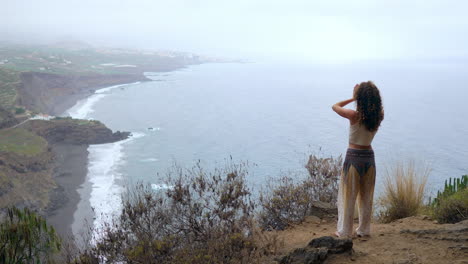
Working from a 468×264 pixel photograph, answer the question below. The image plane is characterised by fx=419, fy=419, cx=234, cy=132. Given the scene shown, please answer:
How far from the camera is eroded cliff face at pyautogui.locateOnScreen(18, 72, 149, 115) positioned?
58.6m

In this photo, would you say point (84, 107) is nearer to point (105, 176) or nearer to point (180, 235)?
point (105, 176)

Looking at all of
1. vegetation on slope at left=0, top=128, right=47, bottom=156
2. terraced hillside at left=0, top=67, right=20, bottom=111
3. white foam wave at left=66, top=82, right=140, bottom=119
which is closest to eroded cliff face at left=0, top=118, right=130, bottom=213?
vegetation on slope at left=0, top=128, right=47, bottom=156

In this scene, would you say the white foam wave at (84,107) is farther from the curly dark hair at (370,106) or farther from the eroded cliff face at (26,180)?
the curly dark hair at (370,106)

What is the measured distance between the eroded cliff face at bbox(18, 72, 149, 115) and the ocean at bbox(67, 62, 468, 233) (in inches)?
115

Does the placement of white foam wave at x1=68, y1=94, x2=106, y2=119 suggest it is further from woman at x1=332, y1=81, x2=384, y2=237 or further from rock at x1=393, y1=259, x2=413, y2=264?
rock at x1=393, y1=259, x2=413, y2=264

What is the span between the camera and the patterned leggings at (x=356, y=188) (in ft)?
14.8

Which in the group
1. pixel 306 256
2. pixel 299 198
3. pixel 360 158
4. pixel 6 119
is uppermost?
pixel 360 158

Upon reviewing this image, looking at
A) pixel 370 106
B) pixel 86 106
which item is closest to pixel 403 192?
pixel 370 106

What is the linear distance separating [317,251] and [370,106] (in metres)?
1.59

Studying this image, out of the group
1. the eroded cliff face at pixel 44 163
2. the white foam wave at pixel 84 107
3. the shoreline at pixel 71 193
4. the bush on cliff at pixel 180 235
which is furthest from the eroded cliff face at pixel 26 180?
the white foam wave at pixel 84 107

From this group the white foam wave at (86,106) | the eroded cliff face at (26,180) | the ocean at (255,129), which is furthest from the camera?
the white foam wave at (86,106)

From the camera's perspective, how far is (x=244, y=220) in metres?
5.18

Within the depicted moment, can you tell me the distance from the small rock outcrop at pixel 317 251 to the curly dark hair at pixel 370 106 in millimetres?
1231

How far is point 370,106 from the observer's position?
4324 millimetres
